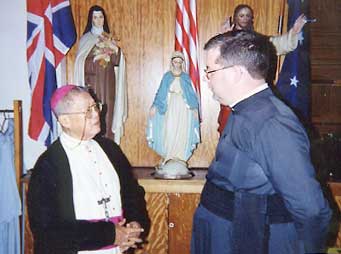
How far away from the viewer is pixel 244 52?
1.43 m

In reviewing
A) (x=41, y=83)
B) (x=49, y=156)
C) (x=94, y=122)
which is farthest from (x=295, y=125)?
(x=41, y=83)

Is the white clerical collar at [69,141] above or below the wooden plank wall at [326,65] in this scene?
below

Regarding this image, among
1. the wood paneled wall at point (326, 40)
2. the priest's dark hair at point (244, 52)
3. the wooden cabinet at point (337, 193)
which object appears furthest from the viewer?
the wood paneled wall at point (326, 40)

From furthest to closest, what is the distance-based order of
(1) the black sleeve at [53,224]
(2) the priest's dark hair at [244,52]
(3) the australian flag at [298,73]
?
(3) the australian flag at [298,73] → (1) the black sleeve at [53,224] → (2) the priest's dark hair at [244,52]

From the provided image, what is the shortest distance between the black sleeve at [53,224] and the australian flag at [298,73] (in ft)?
5.99

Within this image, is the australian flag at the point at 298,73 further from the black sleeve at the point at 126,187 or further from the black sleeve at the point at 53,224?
the black sleeve at the point at 53,224

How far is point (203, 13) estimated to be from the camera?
313 cm

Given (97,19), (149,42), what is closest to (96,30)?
(97,19)

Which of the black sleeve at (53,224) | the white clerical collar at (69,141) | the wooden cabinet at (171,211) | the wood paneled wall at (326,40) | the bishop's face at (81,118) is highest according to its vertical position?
the wood paneled wall at (326,40)

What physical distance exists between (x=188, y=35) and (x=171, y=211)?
1258 millimetres

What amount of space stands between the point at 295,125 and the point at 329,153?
1599 mm

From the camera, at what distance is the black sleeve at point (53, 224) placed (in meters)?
1.66

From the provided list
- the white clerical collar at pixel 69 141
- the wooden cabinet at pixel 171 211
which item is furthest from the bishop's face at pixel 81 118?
the wooden cabinet at pixel 171 211

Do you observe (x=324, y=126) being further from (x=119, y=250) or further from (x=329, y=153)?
(x=119, y=250)
